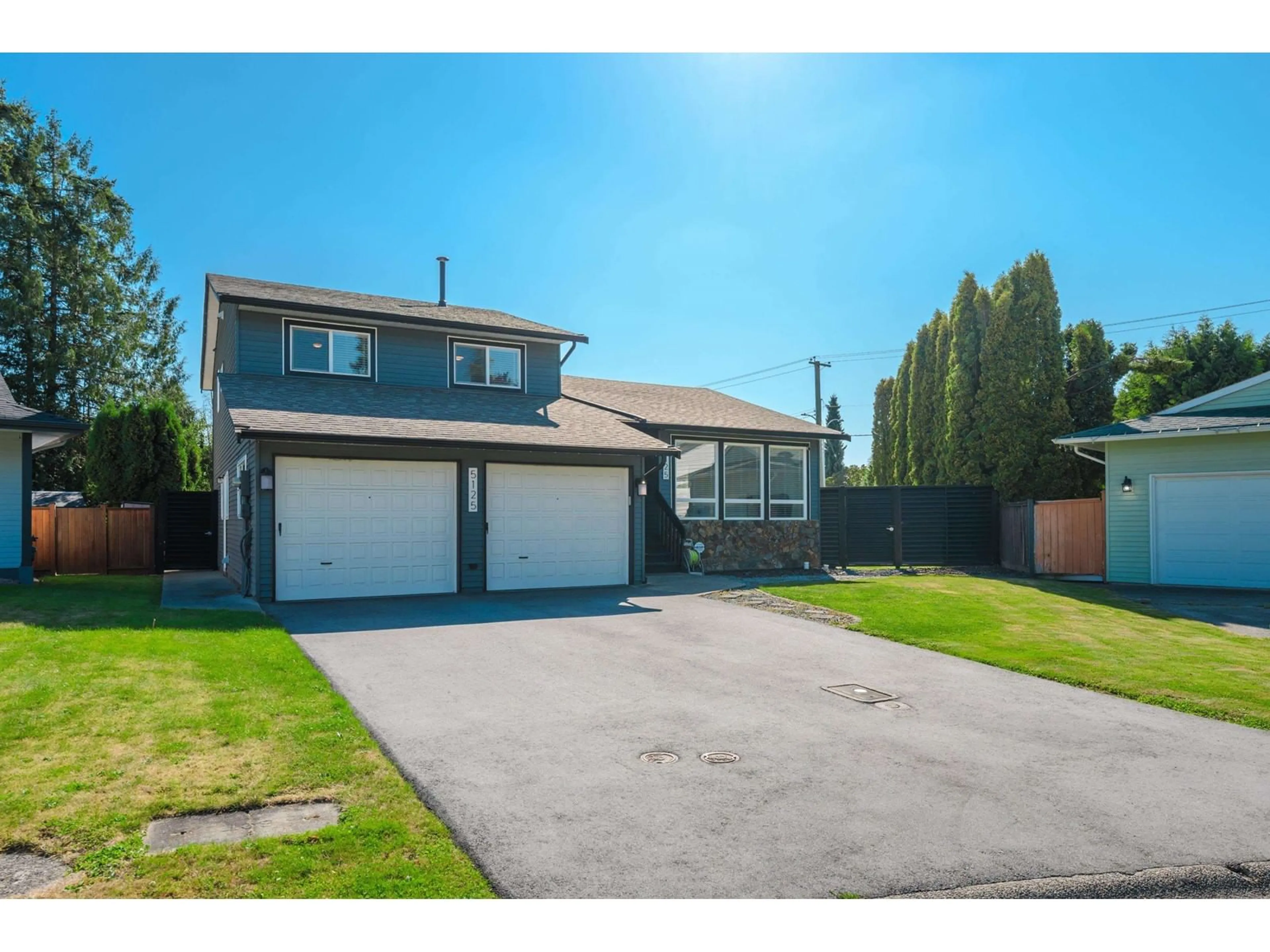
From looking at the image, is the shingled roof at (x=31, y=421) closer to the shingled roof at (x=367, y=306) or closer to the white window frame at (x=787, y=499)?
the shingled roof at (x=367, y=306)

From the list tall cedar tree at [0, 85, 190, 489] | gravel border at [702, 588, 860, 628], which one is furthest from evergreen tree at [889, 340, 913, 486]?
tall cedar tree at [0, 85, 190, 489]

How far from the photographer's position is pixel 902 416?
29734 mm

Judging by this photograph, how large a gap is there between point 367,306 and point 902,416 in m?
21.4

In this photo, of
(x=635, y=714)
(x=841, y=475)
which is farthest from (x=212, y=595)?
(x=841, y=475)

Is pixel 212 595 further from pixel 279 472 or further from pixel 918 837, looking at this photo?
pixel 918 837

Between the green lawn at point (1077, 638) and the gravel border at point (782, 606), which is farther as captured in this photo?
the gravel border at point (782, 606)

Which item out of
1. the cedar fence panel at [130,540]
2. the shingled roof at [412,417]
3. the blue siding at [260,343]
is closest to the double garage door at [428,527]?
the shingled roof at [412,417]

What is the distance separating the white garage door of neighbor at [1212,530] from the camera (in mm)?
13992

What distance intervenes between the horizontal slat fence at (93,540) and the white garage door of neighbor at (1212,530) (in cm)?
2149

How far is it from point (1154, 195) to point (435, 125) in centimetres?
1214

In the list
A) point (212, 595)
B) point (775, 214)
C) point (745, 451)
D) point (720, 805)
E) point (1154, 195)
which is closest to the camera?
point (720, 805)

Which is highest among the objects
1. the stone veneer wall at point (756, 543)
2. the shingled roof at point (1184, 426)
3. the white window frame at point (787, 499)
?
the shingled roof at point (1184, 426)

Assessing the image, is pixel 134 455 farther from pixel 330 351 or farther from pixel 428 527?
pixel 428 527
